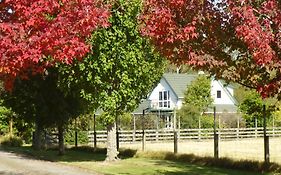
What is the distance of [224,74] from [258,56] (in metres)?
2.38

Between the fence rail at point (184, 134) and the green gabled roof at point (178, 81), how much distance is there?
22.7m

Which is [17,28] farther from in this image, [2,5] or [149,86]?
[149,86]

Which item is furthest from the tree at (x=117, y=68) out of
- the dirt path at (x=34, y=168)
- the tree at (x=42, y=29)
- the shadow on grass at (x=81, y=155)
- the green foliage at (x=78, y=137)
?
the green foliage at (x=78, y=137)

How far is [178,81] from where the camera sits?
7000 cm

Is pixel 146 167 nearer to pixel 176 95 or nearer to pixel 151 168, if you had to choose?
pixel 151 168

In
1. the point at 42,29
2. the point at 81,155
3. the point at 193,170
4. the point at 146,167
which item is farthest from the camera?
the point at 81,155

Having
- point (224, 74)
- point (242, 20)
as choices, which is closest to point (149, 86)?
point (224, 74)

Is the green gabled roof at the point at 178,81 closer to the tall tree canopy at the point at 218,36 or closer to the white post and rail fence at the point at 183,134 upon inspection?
the white post and rail fence at the point at 183,134

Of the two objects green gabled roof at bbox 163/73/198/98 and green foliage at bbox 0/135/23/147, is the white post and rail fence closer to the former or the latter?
green foliage at bbox 0/135/23/147

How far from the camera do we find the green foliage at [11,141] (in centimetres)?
3691

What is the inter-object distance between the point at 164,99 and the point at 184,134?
27546 millimetres

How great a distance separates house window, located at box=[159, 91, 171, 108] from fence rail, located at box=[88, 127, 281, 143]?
23839 mm

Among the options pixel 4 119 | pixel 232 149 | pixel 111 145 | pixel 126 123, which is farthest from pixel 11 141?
pixel 111 145

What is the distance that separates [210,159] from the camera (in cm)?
2042
